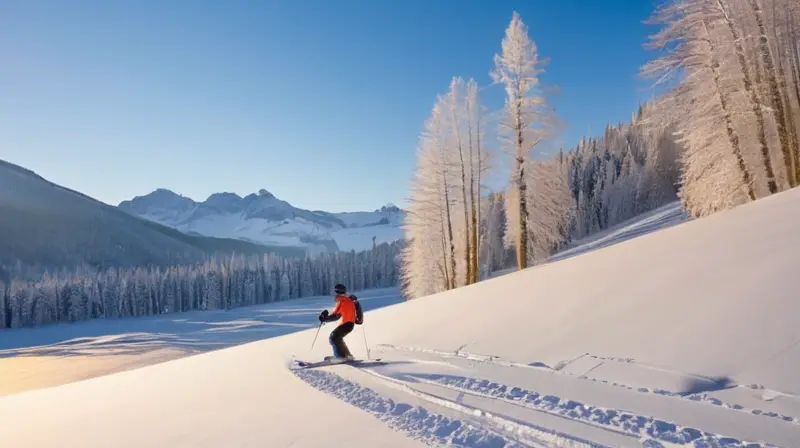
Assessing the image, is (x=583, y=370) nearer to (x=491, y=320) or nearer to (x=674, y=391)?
(x=674, y=391)

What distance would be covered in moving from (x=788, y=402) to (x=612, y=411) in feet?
5.31

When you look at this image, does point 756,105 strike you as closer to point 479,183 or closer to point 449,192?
point 479,183

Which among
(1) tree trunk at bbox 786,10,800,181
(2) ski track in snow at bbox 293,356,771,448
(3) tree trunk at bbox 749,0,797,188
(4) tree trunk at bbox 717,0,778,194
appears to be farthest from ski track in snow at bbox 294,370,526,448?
(1) tree trunk at bbox 786,10,800,181

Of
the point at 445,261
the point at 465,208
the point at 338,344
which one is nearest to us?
the point at 338,344

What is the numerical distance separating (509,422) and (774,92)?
1681cm


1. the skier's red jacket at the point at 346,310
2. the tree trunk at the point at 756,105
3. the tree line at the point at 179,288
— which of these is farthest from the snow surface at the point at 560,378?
the tree line at the point at 179,288


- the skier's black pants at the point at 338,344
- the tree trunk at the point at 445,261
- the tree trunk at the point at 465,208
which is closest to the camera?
the skier's black pants at the point at 338,344

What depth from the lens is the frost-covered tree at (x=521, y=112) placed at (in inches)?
898

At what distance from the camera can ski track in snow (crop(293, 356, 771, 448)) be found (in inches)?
175

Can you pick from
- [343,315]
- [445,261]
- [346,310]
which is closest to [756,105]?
[346,310]

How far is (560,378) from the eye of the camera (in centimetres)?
654

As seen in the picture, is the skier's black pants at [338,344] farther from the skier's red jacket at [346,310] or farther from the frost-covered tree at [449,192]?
the frost-covered tree at [449,192]

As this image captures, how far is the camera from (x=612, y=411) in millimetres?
5156

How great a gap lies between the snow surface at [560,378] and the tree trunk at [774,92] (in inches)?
204
